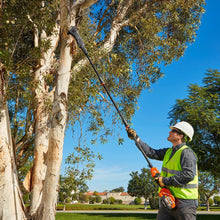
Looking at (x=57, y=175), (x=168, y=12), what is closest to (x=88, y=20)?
(x=168, y=12)

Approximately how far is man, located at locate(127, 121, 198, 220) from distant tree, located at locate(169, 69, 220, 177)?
43.5 ft

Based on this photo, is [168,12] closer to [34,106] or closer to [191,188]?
[34,106]

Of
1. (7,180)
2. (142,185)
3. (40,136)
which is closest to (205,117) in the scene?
(40,136)

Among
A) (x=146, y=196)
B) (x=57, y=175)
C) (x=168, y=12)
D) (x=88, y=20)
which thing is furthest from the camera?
(x=146, y=196)

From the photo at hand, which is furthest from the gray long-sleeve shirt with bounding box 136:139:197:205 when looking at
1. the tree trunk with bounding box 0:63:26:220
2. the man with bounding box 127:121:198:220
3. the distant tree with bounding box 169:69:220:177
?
the distant tree with bounding box 169:69:220:177

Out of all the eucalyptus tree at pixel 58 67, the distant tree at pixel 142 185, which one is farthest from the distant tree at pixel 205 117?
the distant tree at pixel 142 185

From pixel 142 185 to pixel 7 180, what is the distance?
43.7m

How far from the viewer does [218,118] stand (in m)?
16.9

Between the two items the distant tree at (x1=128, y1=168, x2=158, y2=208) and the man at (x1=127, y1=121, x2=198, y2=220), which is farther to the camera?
the distant tree at (x1=128, y1=168, x2=158, y2=208)

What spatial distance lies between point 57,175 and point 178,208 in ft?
11.6

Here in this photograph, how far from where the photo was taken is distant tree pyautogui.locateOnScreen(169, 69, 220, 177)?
16.9 meters

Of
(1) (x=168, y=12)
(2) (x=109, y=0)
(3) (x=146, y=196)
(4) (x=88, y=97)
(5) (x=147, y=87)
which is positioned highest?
(2) (x=109, y=0)

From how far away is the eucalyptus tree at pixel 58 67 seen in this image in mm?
6602

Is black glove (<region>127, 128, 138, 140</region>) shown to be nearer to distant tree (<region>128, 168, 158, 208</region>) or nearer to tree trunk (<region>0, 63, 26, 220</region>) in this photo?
tree trunk (<region>0, 63, 26, 220</region>)
